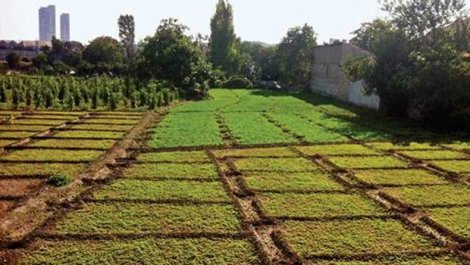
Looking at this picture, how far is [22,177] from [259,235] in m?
6.14

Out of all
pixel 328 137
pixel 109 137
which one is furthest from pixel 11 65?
pixel 328 137

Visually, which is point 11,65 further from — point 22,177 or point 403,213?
point 403,213

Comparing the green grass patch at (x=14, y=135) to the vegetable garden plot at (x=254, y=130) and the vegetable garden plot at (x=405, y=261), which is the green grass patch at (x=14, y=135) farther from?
the vegetable garden plot at (x=405, y=261)

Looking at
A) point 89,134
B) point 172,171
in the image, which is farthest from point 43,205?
point 89,134

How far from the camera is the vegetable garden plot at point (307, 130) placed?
Result: 1685cm

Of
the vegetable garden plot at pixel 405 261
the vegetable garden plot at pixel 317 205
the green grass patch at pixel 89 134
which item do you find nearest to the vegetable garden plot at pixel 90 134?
the green grass patch at pixel 89 134

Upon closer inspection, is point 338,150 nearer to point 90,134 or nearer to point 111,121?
point 90,134

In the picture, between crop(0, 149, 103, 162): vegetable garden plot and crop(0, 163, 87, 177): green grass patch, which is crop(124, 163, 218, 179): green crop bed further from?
crop(0, 149, 103, 162): vegetable garden plot

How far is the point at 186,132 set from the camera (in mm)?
17406

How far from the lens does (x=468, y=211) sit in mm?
8906

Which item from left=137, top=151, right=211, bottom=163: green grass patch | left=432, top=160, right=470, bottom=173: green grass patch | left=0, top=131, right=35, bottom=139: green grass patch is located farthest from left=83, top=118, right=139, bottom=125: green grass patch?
left=432, top=160, right=470, bottom=173: green grass patch

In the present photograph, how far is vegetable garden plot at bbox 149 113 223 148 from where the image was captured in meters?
15.5

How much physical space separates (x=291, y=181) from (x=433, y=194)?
296 cm

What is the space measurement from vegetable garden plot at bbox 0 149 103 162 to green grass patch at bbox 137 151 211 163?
1.40 m
